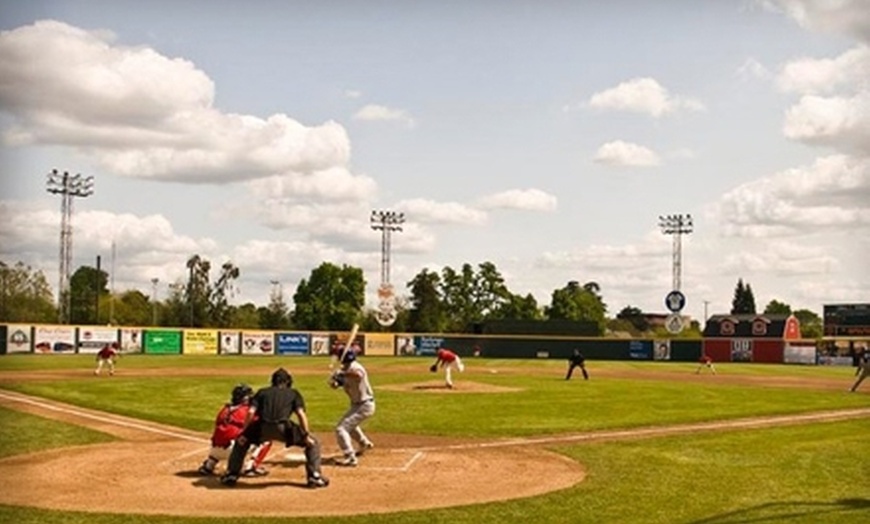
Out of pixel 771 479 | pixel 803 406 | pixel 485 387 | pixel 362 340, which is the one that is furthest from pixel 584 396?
pixel 362 340

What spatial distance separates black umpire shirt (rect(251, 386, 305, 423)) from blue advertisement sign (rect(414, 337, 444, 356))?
64804mm

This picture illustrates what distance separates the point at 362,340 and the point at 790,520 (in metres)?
64.3

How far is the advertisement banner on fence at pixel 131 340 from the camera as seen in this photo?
205ft

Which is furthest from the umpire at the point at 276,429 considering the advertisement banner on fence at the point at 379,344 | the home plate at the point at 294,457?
the advertisement banner on fence at the point at 379,344

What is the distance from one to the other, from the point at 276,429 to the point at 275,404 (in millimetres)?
366

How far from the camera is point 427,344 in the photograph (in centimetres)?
7931

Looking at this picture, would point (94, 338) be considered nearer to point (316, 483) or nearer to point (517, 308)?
point (316, 483)

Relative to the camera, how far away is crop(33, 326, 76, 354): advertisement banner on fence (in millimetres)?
56594

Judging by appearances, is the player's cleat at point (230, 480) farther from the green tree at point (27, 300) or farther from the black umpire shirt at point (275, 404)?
the green tree at point (27, 300)

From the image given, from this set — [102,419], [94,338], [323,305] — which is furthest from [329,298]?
[102,419]

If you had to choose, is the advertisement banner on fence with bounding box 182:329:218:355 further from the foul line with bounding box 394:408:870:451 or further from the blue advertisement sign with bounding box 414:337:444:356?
the foul line with bounding box 394:408:870:451

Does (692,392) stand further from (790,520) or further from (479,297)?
(479,297)

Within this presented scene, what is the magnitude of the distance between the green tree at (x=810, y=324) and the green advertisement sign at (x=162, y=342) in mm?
93952

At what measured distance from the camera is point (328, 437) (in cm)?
2038
